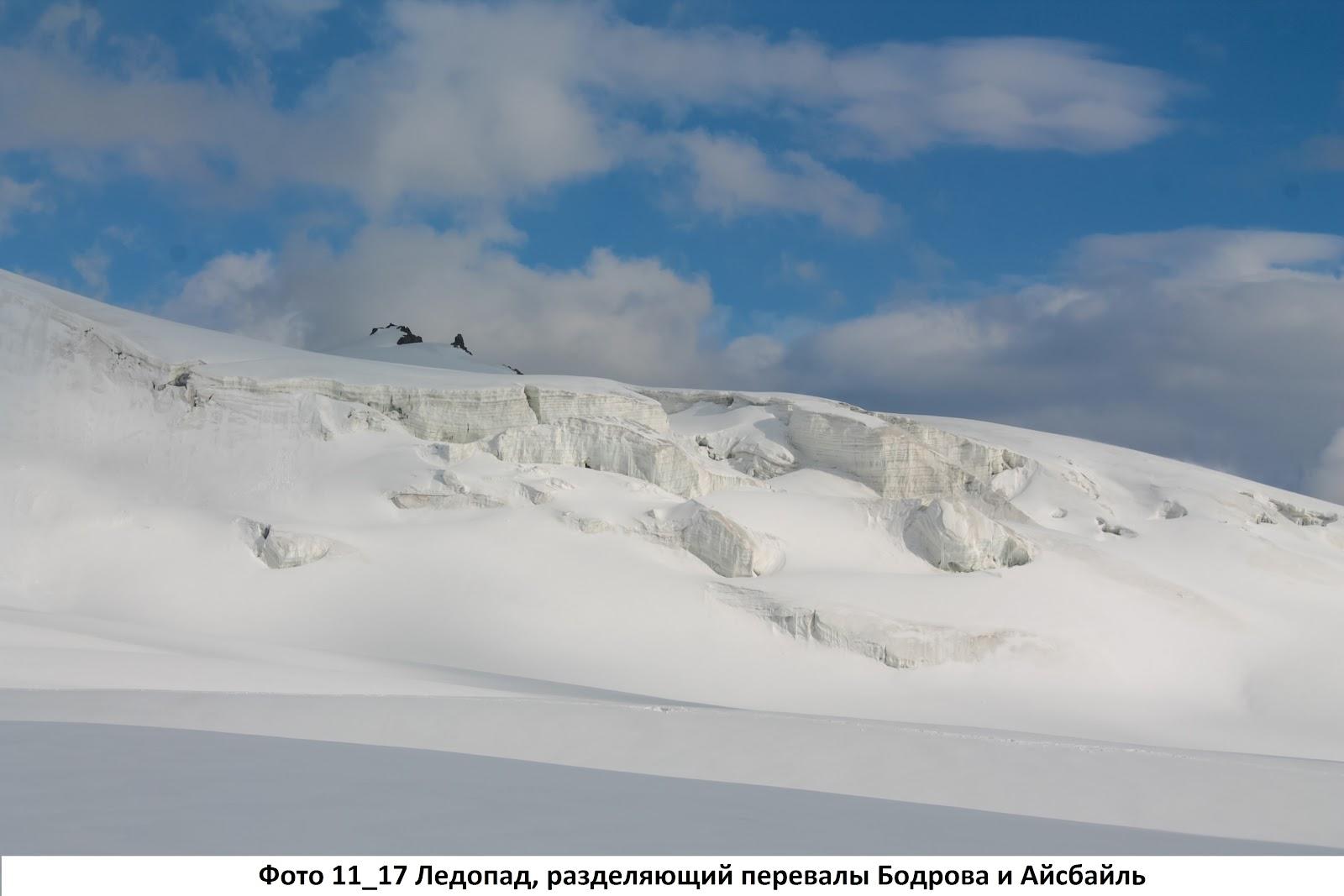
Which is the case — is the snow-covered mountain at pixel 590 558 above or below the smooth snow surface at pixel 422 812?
above

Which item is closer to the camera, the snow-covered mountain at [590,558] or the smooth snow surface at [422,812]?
the smooth snow surface at [422,812]

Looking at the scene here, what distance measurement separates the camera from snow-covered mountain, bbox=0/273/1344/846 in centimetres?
1557

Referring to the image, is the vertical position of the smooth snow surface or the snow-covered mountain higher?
the snow-covered mountain

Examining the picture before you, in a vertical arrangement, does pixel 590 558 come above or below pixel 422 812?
above

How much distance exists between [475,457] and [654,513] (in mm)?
3209

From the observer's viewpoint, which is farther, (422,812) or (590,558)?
(590,558)

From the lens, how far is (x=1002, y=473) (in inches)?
911

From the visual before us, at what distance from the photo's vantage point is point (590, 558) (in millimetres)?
17359

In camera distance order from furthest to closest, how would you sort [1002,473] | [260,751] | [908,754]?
1. [1002,473]
2. [908,754]
3. [260,751]

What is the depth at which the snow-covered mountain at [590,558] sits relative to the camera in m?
15.6

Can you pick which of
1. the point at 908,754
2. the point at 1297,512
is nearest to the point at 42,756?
the point at 908,754

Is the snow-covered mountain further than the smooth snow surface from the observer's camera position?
Yes
